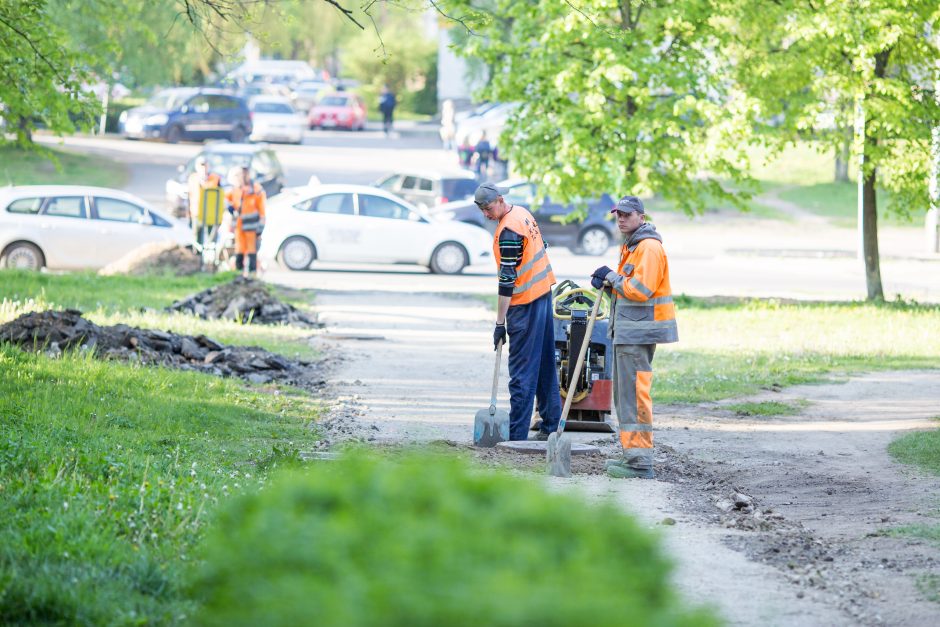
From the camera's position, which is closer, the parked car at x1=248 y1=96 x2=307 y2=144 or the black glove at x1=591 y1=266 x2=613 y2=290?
the black glove at x1=591 y1=266 x2=613 y2=290

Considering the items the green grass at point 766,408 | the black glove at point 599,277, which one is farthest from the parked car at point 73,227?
the black glove at point 599,277

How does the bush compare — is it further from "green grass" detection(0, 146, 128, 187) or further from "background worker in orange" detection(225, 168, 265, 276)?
"green grass" detection(0, 146, 128, 187)

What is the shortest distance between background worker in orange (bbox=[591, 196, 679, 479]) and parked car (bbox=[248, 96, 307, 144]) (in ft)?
139

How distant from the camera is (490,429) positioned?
9922 millimetres

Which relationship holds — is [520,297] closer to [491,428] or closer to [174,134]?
[491,428]

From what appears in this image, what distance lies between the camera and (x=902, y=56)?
1941 cm

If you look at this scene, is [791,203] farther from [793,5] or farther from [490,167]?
[793,5]

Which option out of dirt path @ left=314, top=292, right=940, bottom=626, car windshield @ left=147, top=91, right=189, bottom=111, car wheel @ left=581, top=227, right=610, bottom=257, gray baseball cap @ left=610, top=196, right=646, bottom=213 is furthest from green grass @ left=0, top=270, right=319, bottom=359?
car windshield @ left=147, top=91, right=189, bottom=111

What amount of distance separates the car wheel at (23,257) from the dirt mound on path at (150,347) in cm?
940

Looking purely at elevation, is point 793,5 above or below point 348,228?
above

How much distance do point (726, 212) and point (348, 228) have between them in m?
17.6

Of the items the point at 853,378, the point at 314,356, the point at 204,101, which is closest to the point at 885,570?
the point at 853,378

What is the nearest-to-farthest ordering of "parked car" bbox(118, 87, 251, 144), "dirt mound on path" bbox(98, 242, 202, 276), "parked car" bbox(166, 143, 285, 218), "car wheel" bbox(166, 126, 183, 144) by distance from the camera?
"dirt mound on path" bbox(98, 242, 202, 276)
"parked car" bbox(166, 143, 285, 218)
"parked car" bbox(118, 87, 251, 144)
"car wheel" bbox(166, 126, 183, 144)

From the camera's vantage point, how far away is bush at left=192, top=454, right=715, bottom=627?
286 centimetres
